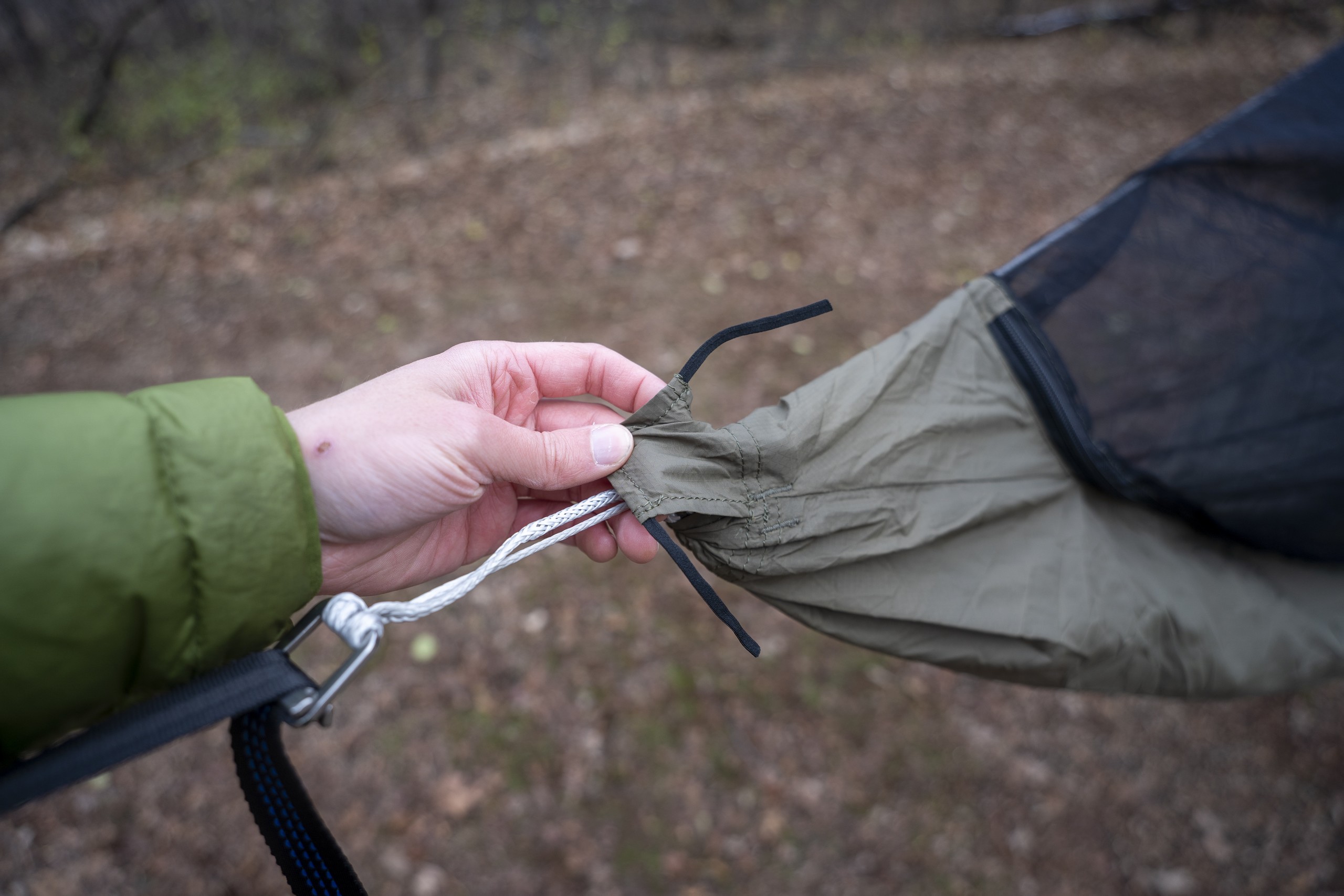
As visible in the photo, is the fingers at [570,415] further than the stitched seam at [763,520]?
Yes

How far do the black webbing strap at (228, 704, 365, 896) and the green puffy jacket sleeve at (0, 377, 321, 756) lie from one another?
6.5 inches

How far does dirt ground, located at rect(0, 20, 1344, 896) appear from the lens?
291 centimetres

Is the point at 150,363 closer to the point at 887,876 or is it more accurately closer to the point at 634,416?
the point at 634,416

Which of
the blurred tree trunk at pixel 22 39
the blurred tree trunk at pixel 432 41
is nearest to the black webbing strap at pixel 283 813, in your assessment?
the blurred tree trunk at pixel 432 41

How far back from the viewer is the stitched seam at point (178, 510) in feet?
4.03

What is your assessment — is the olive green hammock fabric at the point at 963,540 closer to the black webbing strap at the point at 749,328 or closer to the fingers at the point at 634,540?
the black webbing strap at the point at 749,328

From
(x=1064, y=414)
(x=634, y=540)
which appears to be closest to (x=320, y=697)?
(x=634, y=540)

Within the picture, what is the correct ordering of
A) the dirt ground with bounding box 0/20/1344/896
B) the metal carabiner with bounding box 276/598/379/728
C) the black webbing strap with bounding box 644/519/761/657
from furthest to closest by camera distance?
the dirt ground with bounding box 0/20/1344/896 < the black webbing strap with bounding box 644/519/761/657 < the metal carabiner with bounding box 276/598/379/728

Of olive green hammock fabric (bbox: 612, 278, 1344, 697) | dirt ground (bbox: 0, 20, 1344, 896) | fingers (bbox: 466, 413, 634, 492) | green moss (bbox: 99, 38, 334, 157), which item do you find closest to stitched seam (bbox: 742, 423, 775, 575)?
olive green hammock fabric (bbox: 612, 278, 1344, 697)

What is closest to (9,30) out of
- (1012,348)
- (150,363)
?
(150,363)

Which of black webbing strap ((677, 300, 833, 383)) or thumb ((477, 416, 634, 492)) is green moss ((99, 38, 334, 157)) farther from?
black webbing strap ((677, 300, 833, 383))

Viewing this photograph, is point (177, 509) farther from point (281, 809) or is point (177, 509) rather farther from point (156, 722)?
point (281, 809)

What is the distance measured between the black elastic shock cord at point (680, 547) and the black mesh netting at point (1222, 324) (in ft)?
2.48

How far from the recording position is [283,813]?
1.27 m
